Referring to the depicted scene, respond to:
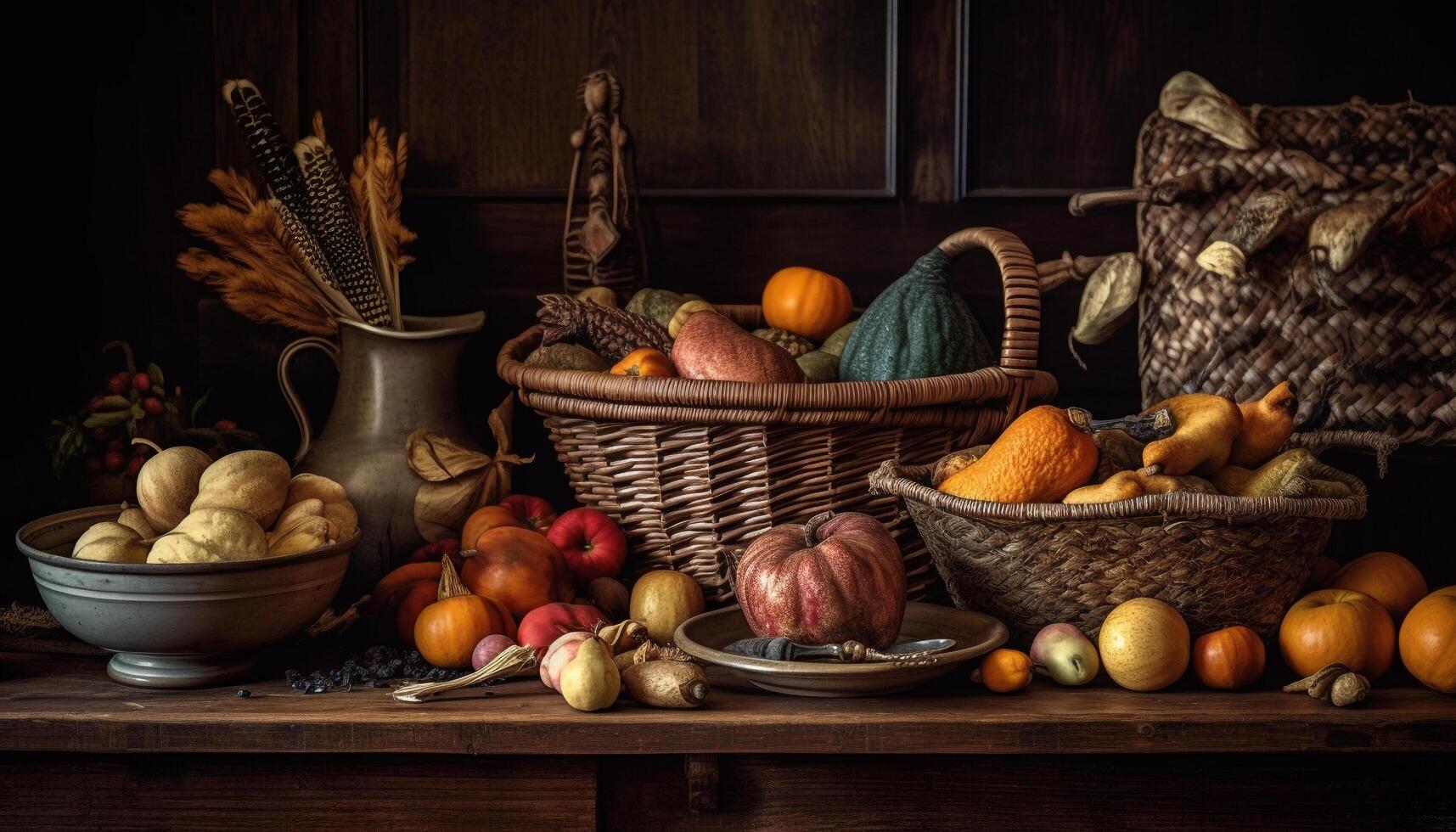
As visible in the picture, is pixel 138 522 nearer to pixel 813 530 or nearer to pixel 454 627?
pixel 454 627

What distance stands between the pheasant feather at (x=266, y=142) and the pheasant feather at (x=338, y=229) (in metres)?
0.02

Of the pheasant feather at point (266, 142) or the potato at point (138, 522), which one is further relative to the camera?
the pheasant feather at point (266, 142)

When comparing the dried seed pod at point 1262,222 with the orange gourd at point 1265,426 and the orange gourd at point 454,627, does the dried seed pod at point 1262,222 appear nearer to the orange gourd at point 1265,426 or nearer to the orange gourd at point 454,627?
the orange gourd at point 1265,426

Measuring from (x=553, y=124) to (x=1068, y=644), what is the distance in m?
1.16

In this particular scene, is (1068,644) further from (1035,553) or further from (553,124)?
(553,124)

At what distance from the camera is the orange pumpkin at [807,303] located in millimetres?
1676

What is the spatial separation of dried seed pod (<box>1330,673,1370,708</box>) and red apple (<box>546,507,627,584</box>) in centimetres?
80

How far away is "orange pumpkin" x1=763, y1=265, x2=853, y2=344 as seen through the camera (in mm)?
1676

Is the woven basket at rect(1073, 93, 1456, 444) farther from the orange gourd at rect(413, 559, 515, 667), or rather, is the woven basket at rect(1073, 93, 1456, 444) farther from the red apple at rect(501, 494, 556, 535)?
the orange gourd at rect(413, 559, 515, 667)

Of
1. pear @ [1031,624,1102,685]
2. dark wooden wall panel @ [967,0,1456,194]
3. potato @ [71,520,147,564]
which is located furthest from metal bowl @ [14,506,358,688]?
dark wooden wall panel @ [967,0,1456,194]

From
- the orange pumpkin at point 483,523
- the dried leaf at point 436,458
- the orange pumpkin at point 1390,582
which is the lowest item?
the orange pumpkin at point 1390,582

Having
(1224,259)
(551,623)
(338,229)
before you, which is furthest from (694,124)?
(551,623)

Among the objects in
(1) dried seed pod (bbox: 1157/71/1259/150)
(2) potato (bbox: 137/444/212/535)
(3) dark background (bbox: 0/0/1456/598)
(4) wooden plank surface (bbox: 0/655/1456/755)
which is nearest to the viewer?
(4) wooden plank surface (bbox: 0/655/1456/755)

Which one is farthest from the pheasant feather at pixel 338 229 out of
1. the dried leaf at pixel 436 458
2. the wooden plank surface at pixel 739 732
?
the wooden plank surface at pixel 739 732
